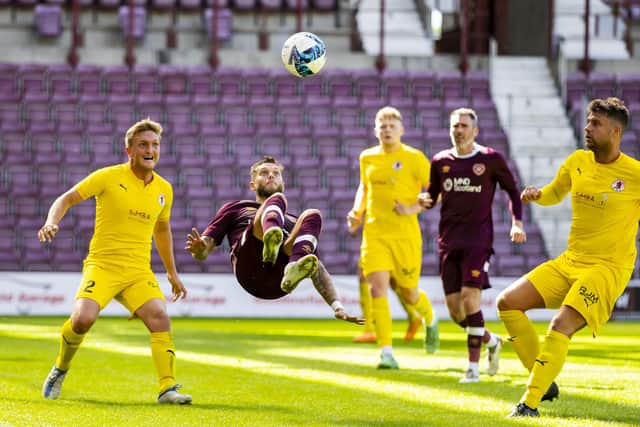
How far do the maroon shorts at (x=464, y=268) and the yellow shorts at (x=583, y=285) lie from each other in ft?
8.61

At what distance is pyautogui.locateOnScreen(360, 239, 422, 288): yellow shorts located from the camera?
12820mm

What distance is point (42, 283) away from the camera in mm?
21641

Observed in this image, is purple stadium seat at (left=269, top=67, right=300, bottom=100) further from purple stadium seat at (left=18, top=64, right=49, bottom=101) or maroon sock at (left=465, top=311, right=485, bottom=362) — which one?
maroon sock at (left=465, top=311, right=485, bottom=362)

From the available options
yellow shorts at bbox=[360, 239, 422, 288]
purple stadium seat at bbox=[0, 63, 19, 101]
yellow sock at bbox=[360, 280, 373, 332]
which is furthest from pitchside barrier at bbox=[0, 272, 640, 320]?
yellow shorts at bbox=[360, 239, 422, 288]

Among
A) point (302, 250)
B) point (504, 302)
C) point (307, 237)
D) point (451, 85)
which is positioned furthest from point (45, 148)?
point (504, 302)

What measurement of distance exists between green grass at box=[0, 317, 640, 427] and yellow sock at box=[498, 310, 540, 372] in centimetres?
38

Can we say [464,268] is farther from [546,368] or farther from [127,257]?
[127,257]

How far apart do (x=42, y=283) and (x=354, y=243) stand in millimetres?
6509

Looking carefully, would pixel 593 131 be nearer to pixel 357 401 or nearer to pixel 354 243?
pixel 357 401

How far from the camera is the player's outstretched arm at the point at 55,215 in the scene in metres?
8.21

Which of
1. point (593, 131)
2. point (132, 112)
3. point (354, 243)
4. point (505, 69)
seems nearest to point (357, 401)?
point (593, 131)

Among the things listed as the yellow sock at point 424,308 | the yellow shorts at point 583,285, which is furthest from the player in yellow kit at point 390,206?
the yellow shorts at point 583,285

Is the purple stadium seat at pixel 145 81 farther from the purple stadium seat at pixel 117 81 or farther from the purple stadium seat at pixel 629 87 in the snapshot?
the purple stadium seat at pixel 629 87

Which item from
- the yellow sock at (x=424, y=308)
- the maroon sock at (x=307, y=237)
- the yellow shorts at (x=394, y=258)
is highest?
the maroon sock at (x=307, y=237)
